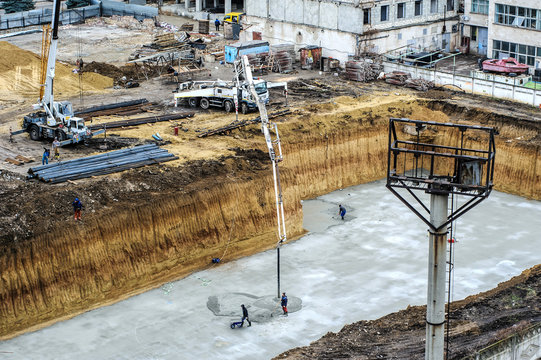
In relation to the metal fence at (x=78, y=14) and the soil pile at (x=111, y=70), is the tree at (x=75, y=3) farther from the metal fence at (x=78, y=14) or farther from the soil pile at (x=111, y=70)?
the soil pile at (x=111, y=70)

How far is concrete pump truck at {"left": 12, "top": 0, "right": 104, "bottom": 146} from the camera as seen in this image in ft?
184

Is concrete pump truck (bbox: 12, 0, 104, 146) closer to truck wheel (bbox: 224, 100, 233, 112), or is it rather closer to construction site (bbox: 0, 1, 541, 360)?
construction site (bbox: 0, 1, 541, 360)

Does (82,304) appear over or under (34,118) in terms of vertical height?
under

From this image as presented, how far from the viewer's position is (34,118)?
57.8m

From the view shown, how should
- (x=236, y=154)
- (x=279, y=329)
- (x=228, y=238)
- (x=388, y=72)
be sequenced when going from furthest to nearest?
(x=388, y=72) → (x=236, y=154) → (x=228, y=238) → (x=279, y=329)

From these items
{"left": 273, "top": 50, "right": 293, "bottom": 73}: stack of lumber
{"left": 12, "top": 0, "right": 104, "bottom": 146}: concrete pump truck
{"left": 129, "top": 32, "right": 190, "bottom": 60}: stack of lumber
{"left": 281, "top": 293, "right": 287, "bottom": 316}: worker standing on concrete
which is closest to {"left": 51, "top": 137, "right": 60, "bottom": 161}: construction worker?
{"left": 12, "top": 0, "right": 104, "bottom": 146}: concrete pump truck

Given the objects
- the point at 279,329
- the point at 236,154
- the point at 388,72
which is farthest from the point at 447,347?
the point at 388,72

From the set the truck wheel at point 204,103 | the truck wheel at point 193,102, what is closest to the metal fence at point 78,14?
the truck wheel at point 193,102

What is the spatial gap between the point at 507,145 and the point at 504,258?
12015 millimetres

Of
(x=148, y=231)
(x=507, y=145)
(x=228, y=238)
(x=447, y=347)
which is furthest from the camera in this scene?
(x=507, y=145)

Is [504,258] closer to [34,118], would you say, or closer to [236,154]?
[236,154]

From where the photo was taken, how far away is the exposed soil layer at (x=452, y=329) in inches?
1495

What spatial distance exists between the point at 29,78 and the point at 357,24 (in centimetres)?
2577

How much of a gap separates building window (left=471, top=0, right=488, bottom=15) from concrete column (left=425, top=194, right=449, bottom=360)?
167ft
